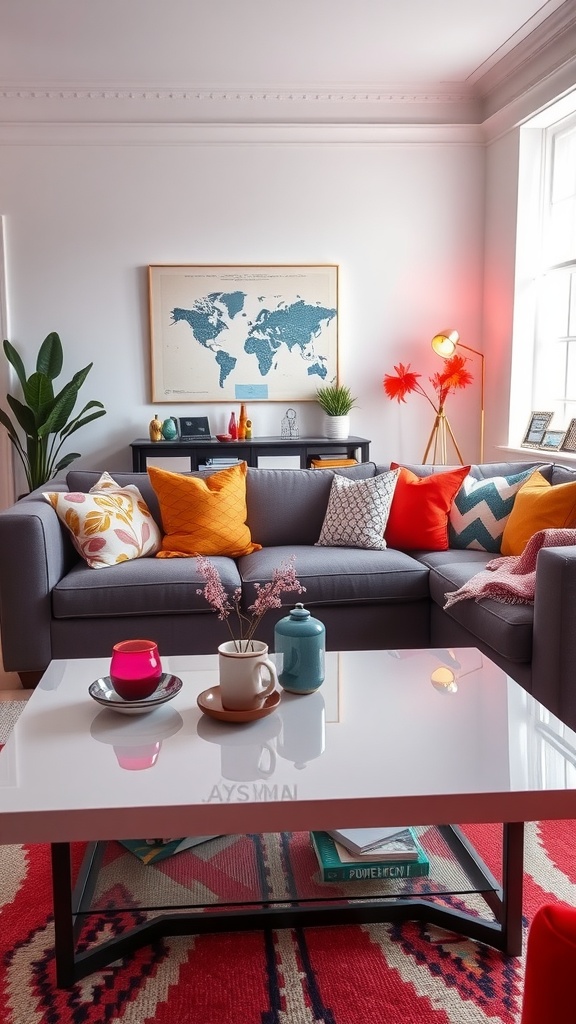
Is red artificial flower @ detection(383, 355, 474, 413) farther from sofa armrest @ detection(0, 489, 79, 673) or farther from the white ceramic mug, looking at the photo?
the white ceramic mug

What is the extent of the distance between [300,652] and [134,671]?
377 millimetres

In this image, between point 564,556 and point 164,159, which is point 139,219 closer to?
point 164,159

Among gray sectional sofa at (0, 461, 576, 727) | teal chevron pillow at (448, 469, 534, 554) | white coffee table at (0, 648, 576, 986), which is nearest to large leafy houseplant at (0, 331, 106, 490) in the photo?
gray sectional sofa at (0, 461, 576, 727)

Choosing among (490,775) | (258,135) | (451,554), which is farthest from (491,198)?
(490,775)

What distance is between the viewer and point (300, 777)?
150 cm

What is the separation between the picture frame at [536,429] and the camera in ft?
15.9

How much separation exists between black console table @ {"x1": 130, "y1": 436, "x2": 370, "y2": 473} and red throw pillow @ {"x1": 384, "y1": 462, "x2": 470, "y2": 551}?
1634 millimetres

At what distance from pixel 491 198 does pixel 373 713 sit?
4554mm

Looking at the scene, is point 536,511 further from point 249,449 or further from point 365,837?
point 249,449

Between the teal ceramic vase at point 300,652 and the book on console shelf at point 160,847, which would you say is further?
the teal ceramic vase at point 300,652

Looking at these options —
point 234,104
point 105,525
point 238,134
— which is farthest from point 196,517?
point 234,104

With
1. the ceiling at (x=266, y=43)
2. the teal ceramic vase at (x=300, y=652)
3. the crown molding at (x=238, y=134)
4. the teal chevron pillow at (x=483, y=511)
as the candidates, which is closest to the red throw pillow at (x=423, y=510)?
the teal chevron pillow at (x=483, y=511)

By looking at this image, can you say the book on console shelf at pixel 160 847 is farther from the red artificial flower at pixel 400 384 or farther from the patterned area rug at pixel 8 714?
the red artificial flower at pixel 400 384

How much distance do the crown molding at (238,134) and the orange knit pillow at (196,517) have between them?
9.21 feet
